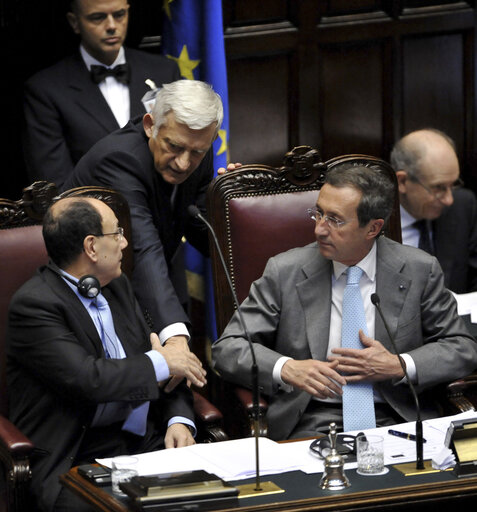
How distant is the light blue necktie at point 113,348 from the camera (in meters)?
3.25

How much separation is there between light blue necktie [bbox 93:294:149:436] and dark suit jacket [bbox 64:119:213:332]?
0.92 ft

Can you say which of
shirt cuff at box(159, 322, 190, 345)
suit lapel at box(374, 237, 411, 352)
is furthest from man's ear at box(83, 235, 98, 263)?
suit lapel at box(374, 237, 411, 352)

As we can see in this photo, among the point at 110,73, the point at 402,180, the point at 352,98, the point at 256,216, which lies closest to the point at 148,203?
the point at 256,216

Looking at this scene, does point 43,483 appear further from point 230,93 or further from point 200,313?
point 230,93

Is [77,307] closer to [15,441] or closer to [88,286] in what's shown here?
[88,286]

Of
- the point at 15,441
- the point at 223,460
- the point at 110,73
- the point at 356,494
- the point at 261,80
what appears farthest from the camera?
the point at 261,80

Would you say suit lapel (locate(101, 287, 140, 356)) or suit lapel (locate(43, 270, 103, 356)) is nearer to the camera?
suit lapel (locate(43, 270, 103, 356))

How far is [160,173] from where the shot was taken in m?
3.77

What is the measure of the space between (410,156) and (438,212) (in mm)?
259

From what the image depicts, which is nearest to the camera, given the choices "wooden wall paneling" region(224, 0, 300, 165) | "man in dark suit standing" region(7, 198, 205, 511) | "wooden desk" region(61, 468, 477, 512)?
"wooden desk" region(61, 468, 477, 512)

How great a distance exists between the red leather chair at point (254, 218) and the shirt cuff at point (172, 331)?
0.26 metres

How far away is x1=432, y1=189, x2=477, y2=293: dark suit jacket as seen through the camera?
14.4 ft

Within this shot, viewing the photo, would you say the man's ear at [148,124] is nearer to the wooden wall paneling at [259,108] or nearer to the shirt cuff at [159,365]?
the shirt cuff at [159,365]

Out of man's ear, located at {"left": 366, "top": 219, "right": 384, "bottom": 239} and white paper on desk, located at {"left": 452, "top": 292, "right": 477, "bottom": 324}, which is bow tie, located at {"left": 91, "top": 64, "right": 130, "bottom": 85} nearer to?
man's ear, located at {"left": 366, "top": 219, "right": 384, "bottom": 239}
